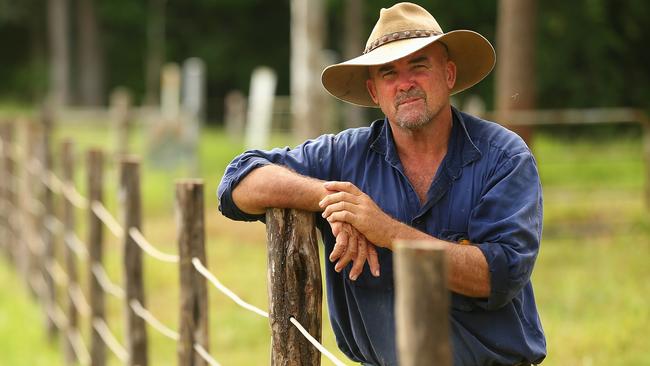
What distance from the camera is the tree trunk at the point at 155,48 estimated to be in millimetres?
43438

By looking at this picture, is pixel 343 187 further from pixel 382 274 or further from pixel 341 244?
pixel 382 274

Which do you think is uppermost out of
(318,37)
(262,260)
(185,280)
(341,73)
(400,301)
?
(318,37)

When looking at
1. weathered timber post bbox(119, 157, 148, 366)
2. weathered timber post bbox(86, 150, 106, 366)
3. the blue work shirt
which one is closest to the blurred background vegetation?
weathered timber post bbox(86, 150, 106, 366)

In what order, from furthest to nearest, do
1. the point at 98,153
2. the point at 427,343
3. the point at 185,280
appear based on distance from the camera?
the point at 98,153 → the point at 185,280 → the point at 427,343

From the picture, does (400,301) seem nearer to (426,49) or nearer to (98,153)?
(426,49)

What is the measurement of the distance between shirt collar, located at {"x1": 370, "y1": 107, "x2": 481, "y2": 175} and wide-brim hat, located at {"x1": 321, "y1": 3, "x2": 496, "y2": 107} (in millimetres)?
204

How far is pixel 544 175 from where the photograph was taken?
15883mm

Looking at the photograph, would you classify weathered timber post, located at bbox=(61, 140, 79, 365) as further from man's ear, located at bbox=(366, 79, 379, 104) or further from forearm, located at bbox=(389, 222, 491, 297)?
forearm, located at bbox=(389, 222, 491, 297)

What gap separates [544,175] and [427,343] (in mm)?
14028

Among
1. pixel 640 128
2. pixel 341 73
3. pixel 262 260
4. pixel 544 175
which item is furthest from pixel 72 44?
pixel 341 73

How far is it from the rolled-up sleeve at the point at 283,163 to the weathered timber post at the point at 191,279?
64cm

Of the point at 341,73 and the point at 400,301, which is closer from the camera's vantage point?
the point at 400,301

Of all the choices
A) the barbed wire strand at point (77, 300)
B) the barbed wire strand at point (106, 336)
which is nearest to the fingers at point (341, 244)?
the barbed wire strand at point (106, 336)

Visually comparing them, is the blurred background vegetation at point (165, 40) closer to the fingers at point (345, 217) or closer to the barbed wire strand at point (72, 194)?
the barbed wire strand at point (72, 194)
